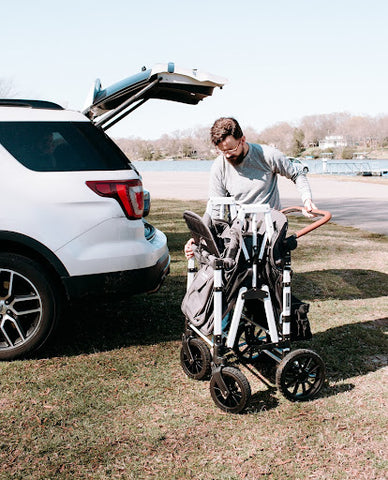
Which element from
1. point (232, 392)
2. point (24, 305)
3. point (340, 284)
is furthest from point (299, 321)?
point (340, 284)

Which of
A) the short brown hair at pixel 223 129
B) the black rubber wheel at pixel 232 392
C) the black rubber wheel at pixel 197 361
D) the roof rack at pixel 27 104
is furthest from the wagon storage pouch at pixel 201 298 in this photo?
the roof rack at pixel 27 104

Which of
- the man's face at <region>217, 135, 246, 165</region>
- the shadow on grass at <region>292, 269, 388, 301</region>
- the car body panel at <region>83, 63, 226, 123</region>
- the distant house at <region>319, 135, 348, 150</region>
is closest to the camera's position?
the man's face at <region>217, 135, 246, 165</region>

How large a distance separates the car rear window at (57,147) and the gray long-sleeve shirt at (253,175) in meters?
0.76

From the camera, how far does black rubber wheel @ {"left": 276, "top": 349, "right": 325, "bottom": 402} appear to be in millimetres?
3445

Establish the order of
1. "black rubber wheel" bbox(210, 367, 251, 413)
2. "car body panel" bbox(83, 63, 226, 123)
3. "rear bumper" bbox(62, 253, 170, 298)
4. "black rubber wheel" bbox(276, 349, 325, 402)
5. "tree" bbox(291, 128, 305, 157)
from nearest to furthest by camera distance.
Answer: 1. "black rubber wheel" bbox(210, 367, 251, 413)
2. "black rubber wheel" bbox(276, 349, 325, 402)
3. "rear bumper" bbox(62, 253, 170, 298)
4. "car body panel" bbox(83, 63, 226, 123)
5. "tree" bbox(291, 128, 305, 157)

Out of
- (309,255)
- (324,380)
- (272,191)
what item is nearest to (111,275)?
(272,191)

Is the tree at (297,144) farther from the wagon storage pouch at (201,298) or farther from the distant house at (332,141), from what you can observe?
the wagon storage pouch at (201,298)

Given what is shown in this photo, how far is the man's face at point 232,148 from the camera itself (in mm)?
3730

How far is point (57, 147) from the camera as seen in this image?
404 centimetres

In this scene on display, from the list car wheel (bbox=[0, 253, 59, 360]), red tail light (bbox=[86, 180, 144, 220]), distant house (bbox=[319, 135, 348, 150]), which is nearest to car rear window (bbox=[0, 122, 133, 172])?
red tail light (bbox=[86, 180, 144, 220])

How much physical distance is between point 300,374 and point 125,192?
1.83 metres

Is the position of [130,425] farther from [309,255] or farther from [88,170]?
[309,255]

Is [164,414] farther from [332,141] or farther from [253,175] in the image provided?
[332,141]

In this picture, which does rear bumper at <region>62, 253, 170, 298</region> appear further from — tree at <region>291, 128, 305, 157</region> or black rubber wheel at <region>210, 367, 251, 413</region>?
tree at <region>291, 128, 305, 157</region>
